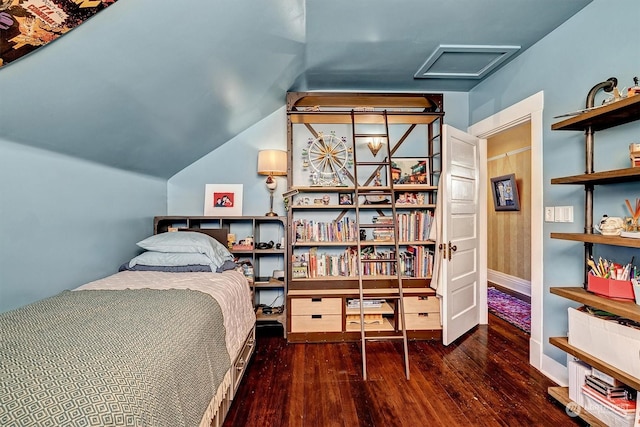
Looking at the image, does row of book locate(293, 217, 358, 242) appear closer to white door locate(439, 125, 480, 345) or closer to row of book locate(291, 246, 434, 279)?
row of book locate(291, 246, 434, 279)

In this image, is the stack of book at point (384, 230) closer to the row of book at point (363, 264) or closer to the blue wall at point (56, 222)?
the row of book at point (363, 264)

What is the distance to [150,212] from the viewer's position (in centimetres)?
296

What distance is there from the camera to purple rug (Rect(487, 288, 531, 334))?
10.6ft

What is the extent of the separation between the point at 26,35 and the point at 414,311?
126 inches

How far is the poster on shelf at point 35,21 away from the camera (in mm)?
1106

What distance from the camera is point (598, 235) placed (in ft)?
5.15

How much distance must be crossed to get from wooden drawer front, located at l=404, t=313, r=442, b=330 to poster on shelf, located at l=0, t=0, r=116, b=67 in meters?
3.08

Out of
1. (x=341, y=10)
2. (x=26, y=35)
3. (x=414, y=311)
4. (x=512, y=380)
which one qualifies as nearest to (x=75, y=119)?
(x=26, y=35)

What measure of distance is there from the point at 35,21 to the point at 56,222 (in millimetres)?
1252

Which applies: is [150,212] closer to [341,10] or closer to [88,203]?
[88,203]

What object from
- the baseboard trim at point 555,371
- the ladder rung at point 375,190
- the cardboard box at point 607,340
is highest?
the ladder rung at point 375,190

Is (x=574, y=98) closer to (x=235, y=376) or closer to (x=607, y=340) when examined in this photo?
(x=607, y=340)

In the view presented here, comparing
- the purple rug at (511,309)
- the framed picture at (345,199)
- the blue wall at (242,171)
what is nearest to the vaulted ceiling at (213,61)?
the blue wall at (242,171)

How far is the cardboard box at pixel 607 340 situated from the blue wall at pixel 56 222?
10.8ft
